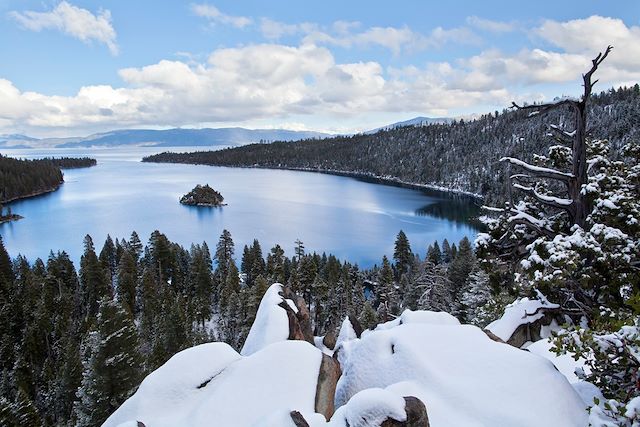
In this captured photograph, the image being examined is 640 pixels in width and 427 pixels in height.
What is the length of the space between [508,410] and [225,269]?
258ft

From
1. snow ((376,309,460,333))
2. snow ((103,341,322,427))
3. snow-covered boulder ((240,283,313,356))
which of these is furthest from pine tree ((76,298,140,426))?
snow ((376,309,460,333))

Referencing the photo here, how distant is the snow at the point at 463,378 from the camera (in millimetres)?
7496

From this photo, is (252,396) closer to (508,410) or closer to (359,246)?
(508,410)

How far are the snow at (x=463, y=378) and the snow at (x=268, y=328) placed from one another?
6.11 metres

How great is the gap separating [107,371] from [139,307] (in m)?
48.4

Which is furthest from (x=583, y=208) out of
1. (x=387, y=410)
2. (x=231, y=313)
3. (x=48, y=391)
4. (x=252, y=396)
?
(x=48, y=391)

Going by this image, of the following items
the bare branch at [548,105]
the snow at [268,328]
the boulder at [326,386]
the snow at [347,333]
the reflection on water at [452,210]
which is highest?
the bare branch at [548,105]

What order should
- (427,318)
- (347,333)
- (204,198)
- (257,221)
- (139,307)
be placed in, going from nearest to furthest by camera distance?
Result: 1. (427,318)
2. (347,333)
3. (139,307)
4. (257,221)
5. (204,198)

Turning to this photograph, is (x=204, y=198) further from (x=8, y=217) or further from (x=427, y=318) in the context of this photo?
(x=427, y=318)

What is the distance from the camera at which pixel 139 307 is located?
68938 millimetres

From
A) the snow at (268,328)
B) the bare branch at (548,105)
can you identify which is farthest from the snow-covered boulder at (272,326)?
the bare branch at (548,105)

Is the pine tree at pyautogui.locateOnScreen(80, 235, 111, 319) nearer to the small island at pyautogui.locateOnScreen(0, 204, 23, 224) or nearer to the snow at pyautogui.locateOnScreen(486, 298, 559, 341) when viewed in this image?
the snow at pyautogui.locateOnScreen(486, 298, 559, 341)

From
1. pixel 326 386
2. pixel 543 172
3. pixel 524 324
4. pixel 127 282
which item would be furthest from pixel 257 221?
pixel 543 172

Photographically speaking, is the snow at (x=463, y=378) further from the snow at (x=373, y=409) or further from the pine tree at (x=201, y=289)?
the pine tree at (x=201, y=289)
